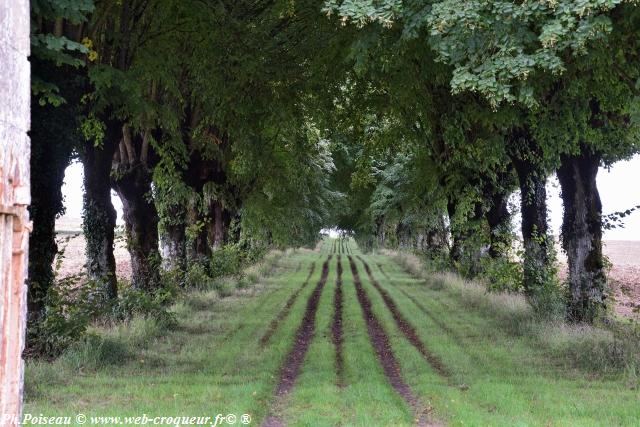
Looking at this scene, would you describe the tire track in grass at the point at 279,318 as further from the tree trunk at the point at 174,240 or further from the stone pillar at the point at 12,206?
the stone pillar at the point at 12,206

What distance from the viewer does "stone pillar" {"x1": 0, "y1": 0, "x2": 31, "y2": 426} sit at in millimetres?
3377

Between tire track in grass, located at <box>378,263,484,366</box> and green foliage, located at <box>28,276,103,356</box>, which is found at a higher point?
green foliage, located at <box>28,276,103,356</box>

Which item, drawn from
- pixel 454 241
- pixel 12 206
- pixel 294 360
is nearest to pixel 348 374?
pixel 294 360

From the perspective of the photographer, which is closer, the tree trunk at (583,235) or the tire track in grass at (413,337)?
the tire track in grass at (413,337)

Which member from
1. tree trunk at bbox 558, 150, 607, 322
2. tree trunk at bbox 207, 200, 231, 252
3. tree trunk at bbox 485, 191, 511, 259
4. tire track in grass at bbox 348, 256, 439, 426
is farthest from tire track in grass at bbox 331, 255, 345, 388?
tree trunk at bbox 207, 200, 231, 252

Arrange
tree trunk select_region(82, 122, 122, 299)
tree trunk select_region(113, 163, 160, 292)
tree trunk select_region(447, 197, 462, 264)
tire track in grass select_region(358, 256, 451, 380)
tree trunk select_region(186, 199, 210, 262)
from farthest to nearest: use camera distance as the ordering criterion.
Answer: tree trunk select_region(447, 197, 462, 264) < tree trunk select_region(186, 199, 210, 262) < tree trunk select_region(113, 163, 160, 292) < tree trunk select_region(82, 122, 122, 299) < tire track in grass select_region(358, 256, 451, 380)

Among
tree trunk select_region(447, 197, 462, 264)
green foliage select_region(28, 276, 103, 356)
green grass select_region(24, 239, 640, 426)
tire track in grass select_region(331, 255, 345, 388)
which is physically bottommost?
tire track in grass select_region(331, 255, 345, 388)

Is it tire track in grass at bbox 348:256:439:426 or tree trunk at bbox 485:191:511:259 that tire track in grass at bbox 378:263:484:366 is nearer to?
tire track in grass at bbox 348:256:439:426

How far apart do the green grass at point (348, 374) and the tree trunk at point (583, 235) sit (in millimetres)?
1097

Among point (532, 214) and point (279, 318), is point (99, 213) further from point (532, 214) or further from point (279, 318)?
point (532, 214)

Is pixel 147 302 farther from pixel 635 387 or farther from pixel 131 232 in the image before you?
pixel 635 387

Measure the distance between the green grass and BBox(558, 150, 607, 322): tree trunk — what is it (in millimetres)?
1097

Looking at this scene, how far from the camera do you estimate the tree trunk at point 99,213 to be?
42.8 feet

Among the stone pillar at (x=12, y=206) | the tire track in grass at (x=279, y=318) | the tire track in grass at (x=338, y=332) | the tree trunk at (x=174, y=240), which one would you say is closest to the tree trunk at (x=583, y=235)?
the tire track in grass at (x=338, y=332)
